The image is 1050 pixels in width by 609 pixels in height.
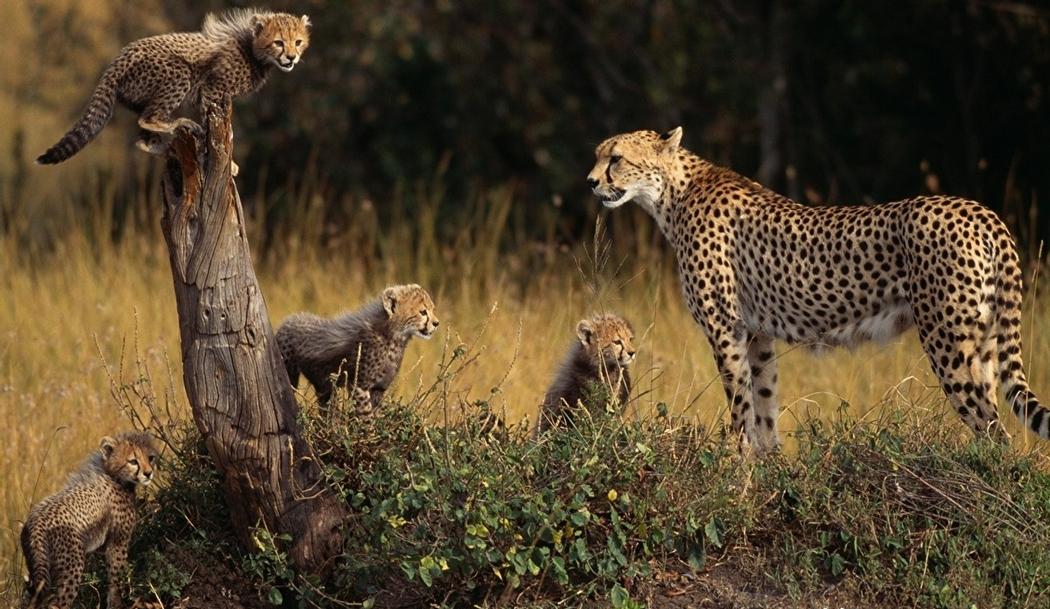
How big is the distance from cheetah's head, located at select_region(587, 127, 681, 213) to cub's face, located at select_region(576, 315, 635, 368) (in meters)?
0.52

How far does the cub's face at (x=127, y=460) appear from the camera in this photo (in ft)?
17.0

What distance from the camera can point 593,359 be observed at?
624cm

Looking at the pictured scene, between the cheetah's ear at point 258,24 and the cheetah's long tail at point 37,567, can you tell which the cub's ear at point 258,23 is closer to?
the cheetah's ear at point 258,24

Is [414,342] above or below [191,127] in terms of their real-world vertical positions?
below

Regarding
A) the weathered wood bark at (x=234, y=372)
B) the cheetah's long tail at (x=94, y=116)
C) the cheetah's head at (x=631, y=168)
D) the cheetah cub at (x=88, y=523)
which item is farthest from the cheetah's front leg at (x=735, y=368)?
the cheetah's long tail at (x=94, y=116)

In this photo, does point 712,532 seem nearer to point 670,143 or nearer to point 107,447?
point 107,447

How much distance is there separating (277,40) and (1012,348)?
2742 mm

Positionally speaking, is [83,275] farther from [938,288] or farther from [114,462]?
[938,288]

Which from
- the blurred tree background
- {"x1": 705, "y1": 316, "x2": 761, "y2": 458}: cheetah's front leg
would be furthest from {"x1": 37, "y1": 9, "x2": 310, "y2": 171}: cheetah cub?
the blurred tree background

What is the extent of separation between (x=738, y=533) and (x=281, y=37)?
217cm

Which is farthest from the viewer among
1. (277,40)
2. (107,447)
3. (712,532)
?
(277,40)

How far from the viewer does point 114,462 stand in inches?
205

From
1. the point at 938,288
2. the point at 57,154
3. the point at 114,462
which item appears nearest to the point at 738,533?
the point at 938,288

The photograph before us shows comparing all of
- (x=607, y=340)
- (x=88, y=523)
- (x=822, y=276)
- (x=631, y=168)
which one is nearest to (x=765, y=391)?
(x=822, y=276)
